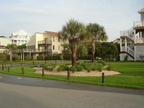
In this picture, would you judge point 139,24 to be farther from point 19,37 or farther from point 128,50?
point 19,37

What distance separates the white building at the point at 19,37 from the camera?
4894 inches

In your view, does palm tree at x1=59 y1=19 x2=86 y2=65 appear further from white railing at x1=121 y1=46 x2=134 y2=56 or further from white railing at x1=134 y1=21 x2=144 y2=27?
white railing at x1=134 y1=21 x2=144 y2=27

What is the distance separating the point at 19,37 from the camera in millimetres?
125250

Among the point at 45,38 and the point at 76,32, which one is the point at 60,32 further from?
the point at 45,38

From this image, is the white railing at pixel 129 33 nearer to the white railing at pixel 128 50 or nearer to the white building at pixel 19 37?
the white railing at pixel 128 50

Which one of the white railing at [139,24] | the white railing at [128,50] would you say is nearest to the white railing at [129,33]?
the white railing at [139,24]

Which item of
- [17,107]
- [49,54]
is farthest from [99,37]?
[49,54]

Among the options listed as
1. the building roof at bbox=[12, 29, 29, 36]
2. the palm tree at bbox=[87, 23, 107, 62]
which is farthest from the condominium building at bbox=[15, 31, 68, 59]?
the building roof at bbox=[12, 29, 29, 36]

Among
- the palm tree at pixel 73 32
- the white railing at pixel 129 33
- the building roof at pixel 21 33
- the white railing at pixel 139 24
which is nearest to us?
the palm tree at pixel 73 32

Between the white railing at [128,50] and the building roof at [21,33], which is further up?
the building roof at [21,33]

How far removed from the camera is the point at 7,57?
54.4 meters

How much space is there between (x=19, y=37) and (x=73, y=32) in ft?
363

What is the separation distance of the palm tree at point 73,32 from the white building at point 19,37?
10730 centimetres

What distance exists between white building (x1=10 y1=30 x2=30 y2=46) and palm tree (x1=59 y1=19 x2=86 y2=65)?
4224 inches
